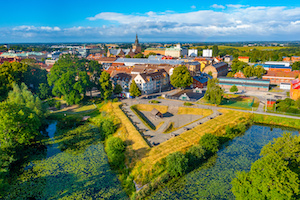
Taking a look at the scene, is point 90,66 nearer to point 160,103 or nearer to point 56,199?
point 160,103

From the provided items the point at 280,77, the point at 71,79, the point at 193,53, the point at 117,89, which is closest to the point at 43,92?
the point at 71,79

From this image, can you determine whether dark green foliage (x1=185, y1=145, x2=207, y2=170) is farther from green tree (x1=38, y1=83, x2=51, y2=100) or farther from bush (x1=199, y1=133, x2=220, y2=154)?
green tree (x1=38, y1=83, x2=51, y2=100)

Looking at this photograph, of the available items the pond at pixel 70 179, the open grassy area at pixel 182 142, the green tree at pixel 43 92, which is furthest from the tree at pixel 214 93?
the green tree at pixel 43 92

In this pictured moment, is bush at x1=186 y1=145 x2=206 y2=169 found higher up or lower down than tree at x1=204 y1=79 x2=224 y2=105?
lower down

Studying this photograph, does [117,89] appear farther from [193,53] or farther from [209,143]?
[193,53]

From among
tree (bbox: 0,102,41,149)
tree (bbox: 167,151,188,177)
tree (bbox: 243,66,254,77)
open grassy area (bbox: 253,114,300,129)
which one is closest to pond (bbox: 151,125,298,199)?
tree (bbox: 167,151,188,177)

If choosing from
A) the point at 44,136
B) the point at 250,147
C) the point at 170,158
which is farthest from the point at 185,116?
the point at 44,136
